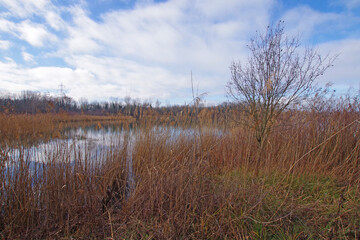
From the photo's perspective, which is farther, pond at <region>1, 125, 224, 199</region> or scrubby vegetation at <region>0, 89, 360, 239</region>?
pond at <region>1, 125, 224, 199</region>

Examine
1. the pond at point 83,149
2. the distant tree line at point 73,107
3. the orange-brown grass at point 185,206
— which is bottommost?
the orange-brown grass at point 185,206

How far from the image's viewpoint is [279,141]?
384cm

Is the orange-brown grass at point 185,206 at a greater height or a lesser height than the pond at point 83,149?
lesser

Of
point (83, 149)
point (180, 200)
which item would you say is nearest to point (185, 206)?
point (180, 200)

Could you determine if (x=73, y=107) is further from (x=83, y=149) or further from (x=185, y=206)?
(x=185, y=206)

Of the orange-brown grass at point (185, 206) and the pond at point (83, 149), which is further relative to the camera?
the pond at point (83, 149)

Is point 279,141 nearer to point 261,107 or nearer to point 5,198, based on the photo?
point 261,107

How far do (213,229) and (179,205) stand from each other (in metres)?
0.43

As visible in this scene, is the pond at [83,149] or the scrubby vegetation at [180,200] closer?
the scrubby vegetation at [180,200]

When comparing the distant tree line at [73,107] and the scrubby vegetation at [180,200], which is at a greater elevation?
the distant tree line at [73,107]

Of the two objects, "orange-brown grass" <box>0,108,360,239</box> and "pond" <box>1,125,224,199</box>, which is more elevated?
"pond" <box>1,125,224,199</box>

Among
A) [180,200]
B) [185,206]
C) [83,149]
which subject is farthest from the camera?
[83,149]

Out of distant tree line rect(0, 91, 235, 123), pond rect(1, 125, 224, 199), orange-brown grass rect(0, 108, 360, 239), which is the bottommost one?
orange-brown grass rect(0, 108, 360, 239)

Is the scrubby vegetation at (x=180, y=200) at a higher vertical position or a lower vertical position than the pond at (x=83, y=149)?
lower
